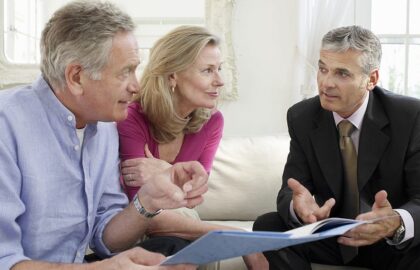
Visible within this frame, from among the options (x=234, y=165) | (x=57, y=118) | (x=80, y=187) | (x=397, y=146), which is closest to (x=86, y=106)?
(x=57, y=118)

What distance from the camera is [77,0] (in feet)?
4.94

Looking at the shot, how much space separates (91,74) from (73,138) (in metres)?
0.17

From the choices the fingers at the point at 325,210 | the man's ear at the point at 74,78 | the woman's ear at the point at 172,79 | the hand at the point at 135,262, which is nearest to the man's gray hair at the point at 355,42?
the woman's ear at the point at 172,79

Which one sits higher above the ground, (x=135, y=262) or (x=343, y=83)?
(x=343, y=83)

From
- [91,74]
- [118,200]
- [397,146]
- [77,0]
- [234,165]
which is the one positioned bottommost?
[234,165]

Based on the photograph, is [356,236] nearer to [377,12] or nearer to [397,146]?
[397,146]

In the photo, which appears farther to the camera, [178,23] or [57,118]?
[178,23]

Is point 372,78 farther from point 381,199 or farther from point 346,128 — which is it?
point 381,199

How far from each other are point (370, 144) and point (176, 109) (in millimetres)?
730

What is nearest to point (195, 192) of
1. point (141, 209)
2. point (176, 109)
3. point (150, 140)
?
point (141, 209)

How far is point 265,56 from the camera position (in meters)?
3.73

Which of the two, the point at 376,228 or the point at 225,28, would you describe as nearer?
the point at 376,228

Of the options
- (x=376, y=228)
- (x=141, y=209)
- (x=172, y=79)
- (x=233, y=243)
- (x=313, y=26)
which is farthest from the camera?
(x=313, y=26)

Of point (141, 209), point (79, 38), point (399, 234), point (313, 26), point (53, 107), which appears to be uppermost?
point (313, 26)
